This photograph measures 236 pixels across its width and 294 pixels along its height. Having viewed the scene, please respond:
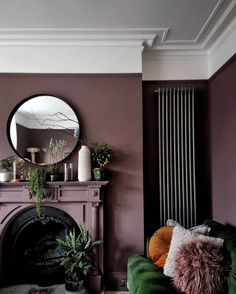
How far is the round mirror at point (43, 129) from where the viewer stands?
3.05 m

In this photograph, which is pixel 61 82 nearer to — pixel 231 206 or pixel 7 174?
pixel 7 174

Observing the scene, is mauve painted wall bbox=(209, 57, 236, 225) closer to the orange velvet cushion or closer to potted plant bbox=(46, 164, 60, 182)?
the orange velvet cushion

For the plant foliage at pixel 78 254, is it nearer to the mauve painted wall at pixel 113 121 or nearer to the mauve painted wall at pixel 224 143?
the mauve painted wall at pixel 113 121

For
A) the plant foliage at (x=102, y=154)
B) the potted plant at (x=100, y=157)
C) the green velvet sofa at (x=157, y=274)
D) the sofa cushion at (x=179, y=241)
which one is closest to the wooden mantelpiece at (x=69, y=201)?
the potted plant at (x=100, y=157)

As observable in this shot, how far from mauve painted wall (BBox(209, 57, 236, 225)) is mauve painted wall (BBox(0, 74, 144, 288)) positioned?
2.97 feet

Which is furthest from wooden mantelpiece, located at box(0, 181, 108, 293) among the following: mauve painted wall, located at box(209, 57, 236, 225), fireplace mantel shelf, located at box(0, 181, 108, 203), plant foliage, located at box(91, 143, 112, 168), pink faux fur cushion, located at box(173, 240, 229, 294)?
mauve painted wall, located at box(209, 57, 236, 225)

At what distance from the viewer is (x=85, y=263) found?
8.57ft

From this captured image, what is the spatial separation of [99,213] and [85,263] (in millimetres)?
530

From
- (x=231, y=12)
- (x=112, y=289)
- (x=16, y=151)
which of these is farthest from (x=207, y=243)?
(x=16, y=151)

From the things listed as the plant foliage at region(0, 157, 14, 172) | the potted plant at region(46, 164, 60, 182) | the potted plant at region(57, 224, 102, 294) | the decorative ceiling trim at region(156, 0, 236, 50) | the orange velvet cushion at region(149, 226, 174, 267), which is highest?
the decorative ceiling trim at region(156, 0, 236, 50)

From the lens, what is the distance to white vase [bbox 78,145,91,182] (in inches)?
114

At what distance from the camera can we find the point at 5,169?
9.74 ft

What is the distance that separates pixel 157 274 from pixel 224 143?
1.58 m

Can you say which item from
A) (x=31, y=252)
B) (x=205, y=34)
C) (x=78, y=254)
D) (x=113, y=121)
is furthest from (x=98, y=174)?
(x=205, y=34)
